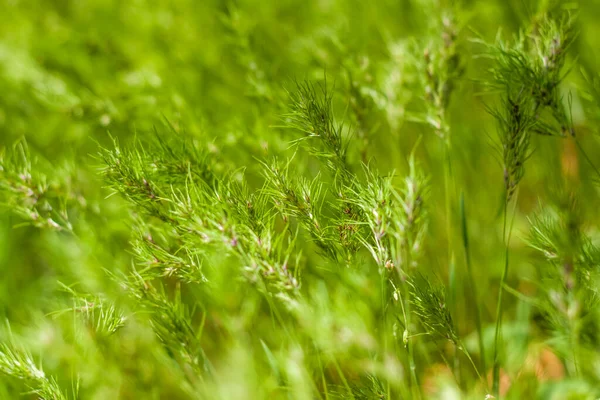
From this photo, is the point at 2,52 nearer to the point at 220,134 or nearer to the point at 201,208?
the point at 220,134

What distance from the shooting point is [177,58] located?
124 centimetres

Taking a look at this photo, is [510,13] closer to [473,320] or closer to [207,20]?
[473,320]

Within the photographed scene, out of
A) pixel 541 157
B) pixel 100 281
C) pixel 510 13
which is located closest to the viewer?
pixel 100 281

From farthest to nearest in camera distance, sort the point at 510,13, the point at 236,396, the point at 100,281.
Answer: the point at 510,13, the point at 100,281, the point at 236,396

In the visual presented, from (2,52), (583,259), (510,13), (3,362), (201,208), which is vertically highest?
(510,13)

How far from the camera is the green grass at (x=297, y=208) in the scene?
0.57 m

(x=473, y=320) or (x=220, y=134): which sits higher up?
(x=220, y=134)

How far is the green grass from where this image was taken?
0.57 metres

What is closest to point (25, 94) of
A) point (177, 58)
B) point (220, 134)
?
point (177, 58)

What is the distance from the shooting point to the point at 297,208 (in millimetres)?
578

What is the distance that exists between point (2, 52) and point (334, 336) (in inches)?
45.7

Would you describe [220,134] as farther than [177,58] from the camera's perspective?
No

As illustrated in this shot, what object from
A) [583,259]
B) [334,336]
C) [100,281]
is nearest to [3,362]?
[100,281]

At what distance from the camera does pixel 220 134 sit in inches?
34.9
